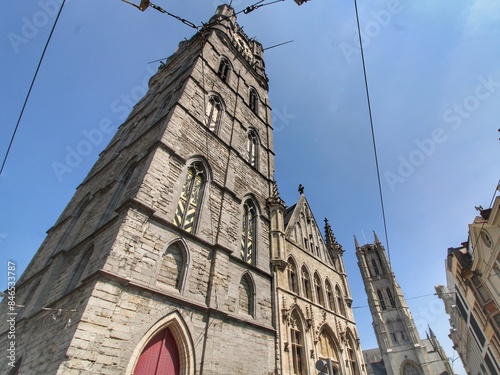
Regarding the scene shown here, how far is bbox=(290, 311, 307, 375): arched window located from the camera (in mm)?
10242

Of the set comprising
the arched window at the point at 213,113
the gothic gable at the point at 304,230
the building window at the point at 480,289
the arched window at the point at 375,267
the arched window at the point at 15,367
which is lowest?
the arched window at the point at 15,367

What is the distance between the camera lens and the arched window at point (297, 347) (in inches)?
403

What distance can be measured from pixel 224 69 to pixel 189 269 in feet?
51.5

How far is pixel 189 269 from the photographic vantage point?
8453 millimetres

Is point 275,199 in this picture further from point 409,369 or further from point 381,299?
point 381,299

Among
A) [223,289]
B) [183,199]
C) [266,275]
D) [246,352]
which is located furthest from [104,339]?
[266,275]

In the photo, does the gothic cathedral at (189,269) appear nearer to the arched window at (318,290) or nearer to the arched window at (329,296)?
the arched window at (318,290)

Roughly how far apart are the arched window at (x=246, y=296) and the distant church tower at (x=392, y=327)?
1653 inches

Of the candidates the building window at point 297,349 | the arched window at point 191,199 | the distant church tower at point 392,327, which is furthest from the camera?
the distant church tower at point 392,327

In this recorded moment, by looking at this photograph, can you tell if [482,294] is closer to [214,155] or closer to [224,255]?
[224,255]

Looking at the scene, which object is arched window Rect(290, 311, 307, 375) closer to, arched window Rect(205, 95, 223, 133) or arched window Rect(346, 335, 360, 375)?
arched window Rect(346, 335, 360, 375)

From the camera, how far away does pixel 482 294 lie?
686 inches

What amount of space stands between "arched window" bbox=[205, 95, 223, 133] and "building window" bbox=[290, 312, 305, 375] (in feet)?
32.9

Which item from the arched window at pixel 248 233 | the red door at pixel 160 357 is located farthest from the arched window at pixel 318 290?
the red door at pixel 160 357
